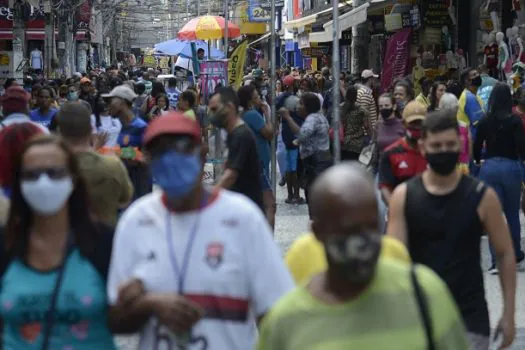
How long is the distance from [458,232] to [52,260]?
6.46 ft

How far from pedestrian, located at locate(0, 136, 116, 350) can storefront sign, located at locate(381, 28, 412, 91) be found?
870 inches

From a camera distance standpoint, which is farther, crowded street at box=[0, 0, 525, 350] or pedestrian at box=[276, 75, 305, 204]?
pedestrian at box=[276, 75, 305, 204]

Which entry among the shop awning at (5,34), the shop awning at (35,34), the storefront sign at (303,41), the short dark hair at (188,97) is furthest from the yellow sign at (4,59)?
the short dark hair at (188,97)

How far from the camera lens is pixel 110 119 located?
12.4 meters

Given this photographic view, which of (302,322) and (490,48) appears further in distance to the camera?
(490,48)

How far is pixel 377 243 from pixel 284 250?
33.1 feet

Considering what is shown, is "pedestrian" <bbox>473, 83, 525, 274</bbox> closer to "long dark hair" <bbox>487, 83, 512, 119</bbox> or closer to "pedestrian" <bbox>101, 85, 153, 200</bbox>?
"long dark hair" <bbox>487, 83, 512, 119</bbox>

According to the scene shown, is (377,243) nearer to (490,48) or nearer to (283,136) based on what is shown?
(283,136)

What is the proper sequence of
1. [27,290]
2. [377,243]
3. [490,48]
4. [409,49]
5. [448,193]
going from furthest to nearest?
1. [409,49]
2. [490,48]
3. [448,193]
4. [27,290]
5. [377,243]

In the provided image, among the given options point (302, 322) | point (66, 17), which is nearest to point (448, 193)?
point (302, 322)

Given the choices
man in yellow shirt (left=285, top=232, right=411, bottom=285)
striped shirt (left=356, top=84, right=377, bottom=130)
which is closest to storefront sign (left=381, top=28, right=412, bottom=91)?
striped shirt (left=356, top=84, right=377, bottom=130)

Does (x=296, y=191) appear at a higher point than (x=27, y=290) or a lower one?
lower

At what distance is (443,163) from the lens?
18.2ft

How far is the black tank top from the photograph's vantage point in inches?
213
